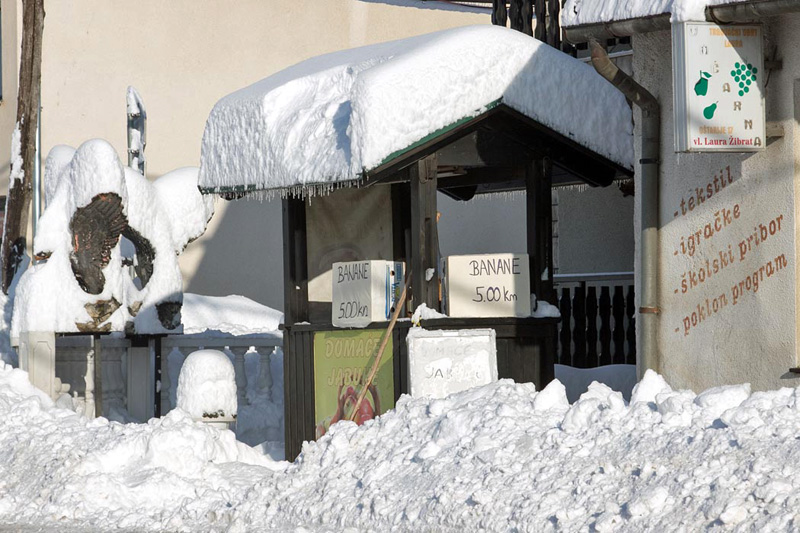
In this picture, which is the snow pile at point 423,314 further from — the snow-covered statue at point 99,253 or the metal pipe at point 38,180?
the metal pipe at point 38,180

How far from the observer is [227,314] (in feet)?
69.1

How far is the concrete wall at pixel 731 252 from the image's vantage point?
8.75 metres

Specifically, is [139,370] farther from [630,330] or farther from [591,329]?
[630,330]

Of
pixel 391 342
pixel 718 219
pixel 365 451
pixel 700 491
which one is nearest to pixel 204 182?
pixel 391 342

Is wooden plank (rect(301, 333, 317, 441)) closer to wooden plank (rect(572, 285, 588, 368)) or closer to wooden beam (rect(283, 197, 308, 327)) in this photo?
wooden beam (rect(283, 197, 308, 327))

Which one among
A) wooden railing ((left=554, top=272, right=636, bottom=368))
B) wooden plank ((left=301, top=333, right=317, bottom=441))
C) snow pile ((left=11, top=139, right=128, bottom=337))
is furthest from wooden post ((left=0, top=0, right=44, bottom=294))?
wooden plank ((left=301, top=333, right=317, bottom=441))

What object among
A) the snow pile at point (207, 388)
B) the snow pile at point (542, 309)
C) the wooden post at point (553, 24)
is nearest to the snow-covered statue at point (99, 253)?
the snow pile at point (207, 388)

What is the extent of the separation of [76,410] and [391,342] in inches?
188

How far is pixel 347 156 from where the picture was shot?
1009 cm

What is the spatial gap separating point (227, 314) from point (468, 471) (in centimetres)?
1343

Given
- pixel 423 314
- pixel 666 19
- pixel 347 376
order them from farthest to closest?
pixel 347 376
pixel 423 314
pixel 666 19

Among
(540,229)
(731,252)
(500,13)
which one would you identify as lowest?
(731,252)

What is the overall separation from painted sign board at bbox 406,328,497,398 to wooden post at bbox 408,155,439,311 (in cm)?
53

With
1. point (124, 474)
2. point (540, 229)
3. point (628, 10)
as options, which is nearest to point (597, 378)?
point (540, 229)
